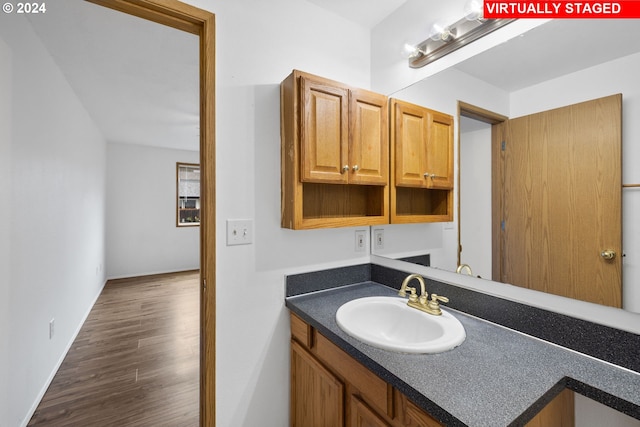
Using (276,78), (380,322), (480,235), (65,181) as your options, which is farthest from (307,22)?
(65,181)

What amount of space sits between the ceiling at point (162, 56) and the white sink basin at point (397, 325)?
925mm

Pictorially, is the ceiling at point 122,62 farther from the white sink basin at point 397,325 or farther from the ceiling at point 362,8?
the white sink basin at point 397,325

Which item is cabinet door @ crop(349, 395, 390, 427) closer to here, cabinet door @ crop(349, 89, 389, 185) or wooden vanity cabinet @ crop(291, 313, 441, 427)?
wooden vanity cabinet @ crop(291, 313, 441, 427)

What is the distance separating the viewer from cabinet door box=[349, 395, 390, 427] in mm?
894

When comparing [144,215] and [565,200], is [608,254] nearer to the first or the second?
[565,200]

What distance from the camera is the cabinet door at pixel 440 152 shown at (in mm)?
1366

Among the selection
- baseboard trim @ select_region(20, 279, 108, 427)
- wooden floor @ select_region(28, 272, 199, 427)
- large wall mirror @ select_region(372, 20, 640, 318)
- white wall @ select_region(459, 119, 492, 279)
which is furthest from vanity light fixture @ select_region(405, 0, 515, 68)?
baseboard trim @ select_region(20, 279, 108, 427)

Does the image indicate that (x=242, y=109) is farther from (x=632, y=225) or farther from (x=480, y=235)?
(x=632, y=225)

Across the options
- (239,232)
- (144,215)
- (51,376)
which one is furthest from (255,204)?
(144,215)

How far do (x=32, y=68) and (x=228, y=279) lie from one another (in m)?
1.86

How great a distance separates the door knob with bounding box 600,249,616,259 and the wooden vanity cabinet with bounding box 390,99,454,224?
0.59 m

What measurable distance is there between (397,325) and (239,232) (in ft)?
2.73

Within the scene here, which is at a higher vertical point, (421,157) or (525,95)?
(525,95)

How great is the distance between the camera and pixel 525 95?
101 cm
